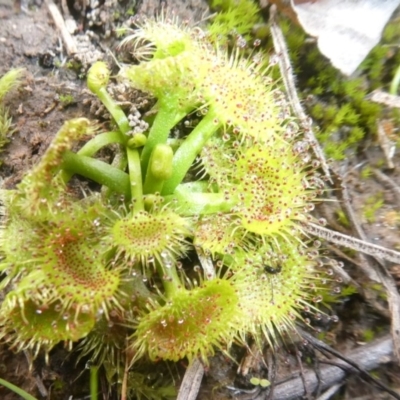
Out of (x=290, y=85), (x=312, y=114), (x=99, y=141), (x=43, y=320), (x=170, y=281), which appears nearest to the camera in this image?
(x=43, y=320)

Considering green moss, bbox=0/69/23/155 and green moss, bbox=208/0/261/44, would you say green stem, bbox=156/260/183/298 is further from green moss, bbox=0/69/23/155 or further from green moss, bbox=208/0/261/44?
green moss, bbox=208/0/261/44

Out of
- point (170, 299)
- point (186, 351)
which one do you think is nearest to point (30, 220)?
point (170, 299)

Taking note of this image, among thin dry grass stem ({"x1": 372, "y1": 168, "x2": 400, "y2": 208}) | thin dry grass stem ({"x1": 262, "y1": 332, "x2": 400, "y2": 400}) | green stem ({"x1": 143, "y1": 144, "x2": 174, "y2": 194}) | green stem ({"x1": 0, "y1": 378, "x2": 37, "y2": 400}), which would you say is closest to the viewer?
green stem ({"x1": 143, "y1": 144, "x2": 174, "y2": 194})

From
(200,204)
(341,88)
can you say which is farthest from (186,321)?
(341,88)

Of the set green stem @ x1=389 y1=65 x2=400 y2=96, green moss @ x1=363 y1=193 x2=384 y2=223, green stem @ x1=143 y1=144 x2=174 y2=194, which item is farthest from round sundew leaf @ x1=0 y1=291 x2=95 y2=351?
green stem @ x1=389 y1=65 x2=400 y2=96

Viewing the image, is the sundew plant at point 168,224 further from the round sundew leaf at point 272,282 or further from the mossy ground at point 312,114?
the mossy ground at point 312,114

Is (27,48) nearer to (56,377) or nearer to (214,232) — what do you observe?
(214,232)

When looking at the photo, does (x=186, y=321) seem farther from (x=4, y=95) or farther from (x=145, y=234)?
(x=4, y=95)
